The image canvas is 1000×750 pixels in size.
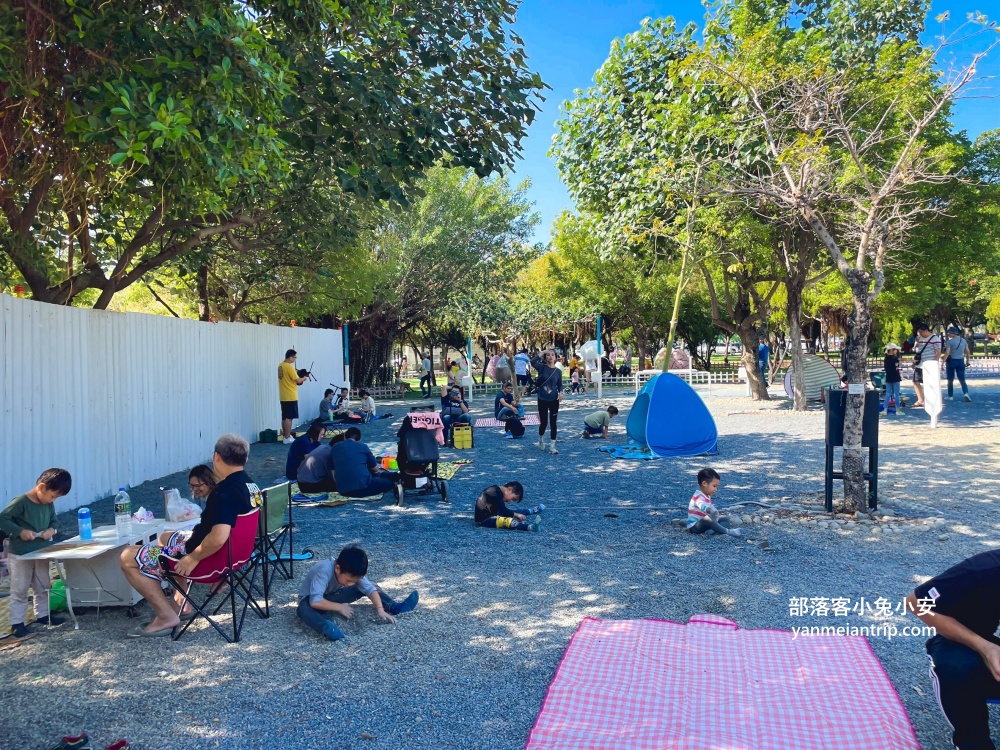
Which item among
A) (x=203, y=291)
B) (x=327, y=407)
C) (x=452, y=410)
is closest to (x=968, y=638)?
(x=452, y=410)

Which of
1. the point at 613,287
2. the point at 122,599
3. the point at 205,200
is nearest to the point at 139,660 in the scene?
the point at 122,599

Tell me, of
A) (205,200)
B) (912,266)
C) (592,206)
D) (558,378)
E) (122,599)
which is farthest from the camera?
(592,206)

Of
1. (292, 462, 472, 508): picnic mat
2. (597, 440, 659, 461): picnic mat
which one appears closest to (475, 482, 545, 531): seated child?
(292, 462, 472, 508): picnic mat

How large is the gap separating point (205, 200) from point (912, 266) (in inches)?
536

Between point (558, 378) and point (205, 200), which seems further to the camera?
point (558, 378)

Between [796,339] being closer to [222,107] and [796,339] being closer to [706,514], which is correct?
[706,514]

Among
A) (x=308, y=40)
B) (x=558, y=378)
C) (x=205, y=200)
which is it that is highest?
(x=308, y=40)

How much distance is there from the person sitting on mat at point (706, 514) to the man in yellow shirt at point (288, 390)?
891 cm

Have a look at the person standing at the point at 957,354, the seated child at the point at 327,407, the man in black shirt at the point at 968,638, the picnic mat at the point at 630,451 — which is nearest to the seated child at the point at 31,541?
the man in black shirt at the point at 968,638

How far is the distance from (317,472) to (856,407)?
5930mm

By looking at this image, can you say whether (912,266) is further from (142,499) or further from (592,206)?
(142,499)

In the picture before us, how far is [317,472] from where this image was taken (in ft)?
28.3

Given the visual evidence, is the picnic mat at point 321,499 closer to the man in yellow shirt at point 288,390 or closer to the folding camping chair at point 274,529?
the folding camping chair at point 274,529

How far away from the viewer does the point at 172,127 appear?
202 inches
